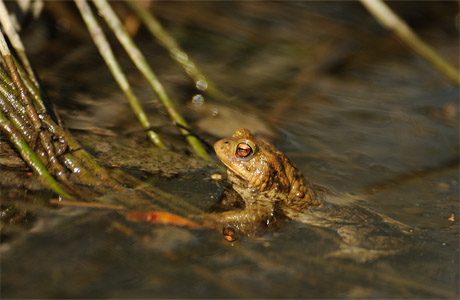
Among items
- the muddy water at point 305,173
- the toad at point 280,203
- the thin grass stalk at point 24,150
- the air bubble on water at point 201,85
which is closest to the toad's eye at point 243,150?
the toad at point 280,203

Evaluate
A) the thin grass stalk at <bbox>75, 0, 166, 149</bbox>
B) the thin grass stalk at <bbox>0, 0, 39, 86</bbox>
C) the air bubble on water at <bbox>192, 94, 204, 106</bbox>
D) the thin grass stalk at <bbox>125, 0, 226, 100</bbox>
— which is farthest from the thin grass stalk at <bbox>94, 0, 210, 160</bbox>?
the air bubble on water at <bbox>192, 94, 204, 106</bbox>

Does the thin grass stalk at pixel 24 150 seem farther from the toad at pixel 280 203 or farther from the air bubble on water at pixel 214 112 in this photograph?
the air bubble on water at pixel 214 112

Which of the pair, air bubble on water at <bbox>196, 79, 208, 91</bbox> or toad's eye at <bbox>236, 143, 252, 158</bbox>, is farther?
air bubble on water at <bbox>196, 79, 208, 91</bbox>

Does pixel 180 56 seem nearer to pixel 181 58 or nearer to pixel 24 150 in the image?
pixel 181 58

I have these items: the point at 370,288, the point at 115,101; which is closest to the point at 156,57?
the point at 115,101

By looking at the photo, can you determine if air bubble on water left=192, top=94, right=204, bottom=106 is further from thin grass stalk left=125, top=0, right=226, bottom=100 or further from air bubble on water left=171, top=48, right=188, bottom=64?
air bubble on water left=171, top=48, right=188, bottom=64

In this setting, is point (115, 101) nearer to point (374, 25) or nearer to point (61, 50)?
point (61, 50)

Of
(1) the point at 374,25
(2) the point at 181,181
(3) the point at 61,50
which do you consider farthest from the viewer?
(1) the point at 374,25
